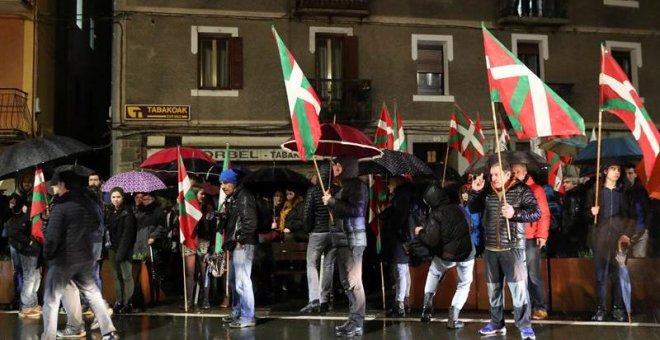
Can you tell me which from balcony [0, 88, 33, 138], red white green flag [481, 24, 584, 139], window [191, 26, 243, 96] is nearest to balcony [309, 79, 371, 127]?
window [191, 26, 243, 96]

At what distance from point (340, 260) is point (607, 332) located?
11.3 feet

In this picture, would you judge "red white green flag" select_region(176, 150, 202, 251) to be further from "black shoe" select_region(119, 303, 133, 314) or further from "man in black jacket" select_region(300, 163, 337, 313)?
"man in black jacket" select_region(300, 163, 337, 313)

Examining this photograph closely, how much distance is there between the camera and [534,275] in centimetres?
909

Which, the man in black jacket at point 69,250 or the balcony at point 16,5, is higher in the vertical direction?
the balcony at point 16,5

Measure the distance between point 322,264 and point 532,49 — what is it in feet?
45.0

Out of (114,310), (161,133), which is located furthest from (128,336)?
(161,133)

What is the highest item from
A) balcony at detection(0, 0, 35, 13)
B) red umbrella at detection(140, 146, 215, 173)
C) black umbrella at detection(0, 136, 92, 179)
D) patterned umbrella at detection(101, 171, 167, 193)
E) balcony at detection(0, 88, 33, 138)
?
balcony at detection(0, 0, 35, 13)

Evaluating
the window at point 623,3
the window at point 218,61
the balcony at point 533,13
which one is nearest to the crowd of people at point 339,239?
the window at point 218,61

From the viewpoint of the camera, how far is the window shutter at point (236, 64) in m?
19.1

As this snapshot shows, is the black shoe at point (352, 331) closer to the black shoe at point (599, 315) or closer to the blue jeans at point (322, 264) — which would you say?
the blue jeans at point (322, 264)

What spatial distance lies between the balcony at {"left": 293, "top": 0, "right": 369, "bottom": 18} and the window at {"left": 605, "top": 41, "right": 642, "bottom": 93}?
799 centimetres

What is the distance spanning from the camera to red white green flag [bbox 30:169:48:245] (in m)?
9.07

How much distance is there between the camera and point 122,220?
Result: 9961 mm

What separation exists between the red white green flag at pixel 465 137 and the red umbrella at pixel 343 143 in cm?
425
